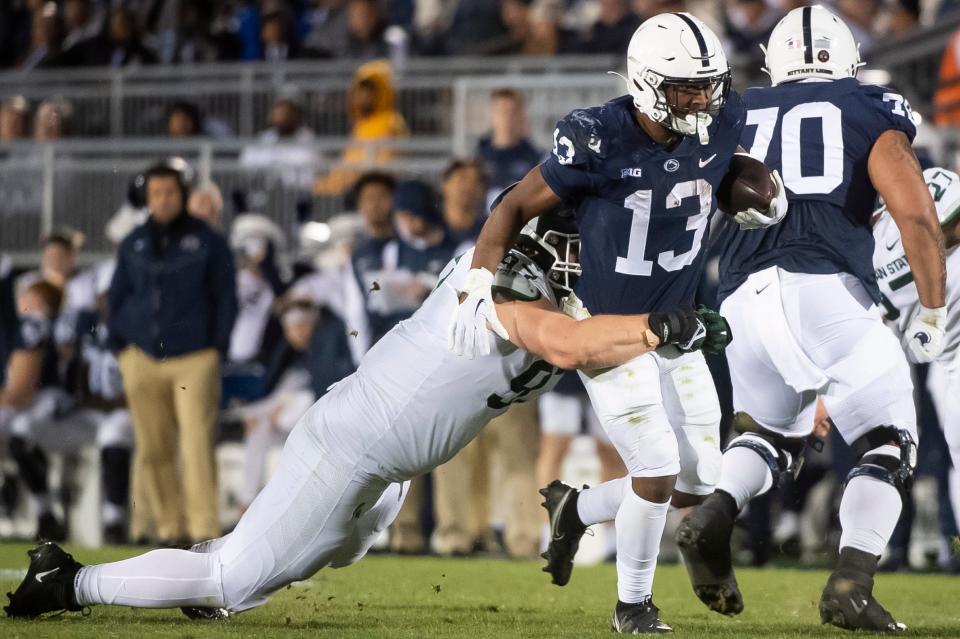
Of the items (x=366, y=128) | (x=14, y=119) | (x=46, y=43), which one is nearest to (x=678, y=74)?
(x=366, y=128)

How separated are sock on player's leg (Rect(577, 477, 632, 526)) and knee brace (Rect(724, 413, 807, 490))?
0.67 meters

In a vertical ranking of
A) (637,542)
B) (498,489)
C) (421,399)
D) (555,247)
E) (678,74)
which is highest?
(678,74)

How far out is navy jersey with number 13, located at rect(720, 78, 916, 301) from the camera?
238 inches

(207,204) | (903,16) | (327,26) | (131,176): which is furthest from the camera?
(327,26)

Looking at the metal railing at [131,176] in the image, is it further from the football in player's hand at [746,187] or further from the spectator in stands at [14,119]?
the football in player's hand at [746,187]

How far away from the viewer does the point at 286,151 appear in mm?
10992

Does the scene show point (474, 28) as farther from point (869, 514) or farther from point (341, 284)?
point (869, 514)

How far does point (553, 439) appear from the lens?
31.0ft

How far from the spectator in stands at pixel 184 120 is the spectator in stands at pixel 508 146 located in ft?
8.37

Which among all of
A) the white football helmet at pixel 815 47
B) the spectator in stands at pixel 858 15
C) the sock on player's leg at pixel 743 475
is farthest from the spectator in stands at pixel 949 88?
the sock on player's leg at pixel 743 475

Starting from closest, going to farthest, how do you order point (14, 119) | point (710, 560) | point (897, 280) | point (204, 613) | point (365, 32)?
point (204, 613) < point (710, 560) < point (897, 280) < point (14, 119) < point (365, 32)

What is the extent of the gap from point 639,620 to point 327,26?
8828mm

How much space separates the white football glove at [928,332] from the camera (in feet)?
19.4

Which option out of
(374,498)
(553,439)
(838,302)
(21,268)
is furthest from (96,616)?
(21,268)
